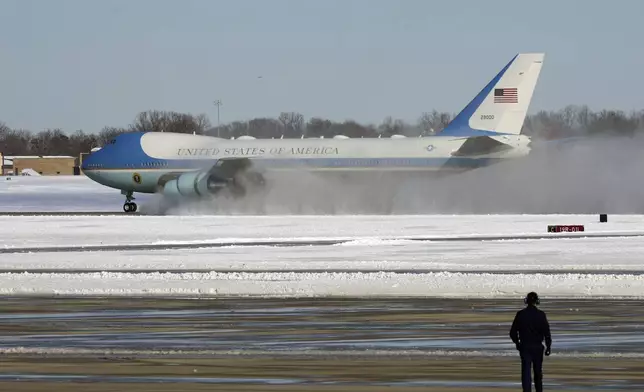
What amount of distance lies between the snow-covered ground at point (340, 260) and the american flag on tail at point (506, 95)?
10972 millimetres

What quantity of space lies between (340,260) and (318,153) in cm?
3435

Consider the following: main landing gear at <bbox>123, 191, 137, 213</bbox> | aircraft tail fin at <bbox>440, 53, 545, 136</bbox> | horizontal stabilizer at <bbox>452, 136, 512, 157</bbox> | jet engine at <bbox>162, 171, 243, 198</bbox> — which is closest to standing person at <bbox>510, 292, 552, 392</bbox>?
horizontal stabilizer at <bbox>452, 136, 512, 157</bbox>

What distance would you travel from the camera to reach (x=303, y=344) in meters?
18.8

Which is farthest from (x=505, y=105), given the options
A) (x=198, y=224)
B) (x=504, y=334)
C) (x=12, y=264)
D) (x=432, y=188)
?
(x=504, y=334)

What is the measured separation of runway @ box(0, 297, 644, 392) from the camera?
1543cm

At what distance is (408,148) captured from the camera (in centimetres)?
6775

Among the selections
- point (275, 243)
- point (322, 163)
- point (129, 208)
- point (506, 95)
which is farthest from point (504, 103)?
point (275, 243)

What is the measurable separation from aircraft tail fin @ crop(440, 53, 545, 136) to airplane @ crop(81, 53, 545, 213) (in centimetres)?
5

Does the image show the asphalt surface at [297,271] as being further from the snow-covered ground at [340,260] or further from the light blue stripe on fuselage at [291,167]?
the light blue stripe on fuselage at [291,167]

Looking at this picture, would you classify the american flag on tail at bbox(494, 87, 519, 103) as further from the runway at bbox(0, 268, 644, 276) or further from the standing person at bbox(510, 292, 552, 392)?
the standing person at bbox(510, 292, 552, 392)

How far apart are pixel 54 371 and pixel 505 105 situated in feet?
181

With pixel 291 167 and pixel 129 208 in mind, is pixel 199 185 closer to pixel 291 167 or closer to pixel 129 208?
pixel 291 167

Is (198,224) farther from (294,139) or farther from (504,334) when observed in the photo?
(504,334)

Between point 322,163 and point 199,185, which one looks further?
point 199,185
